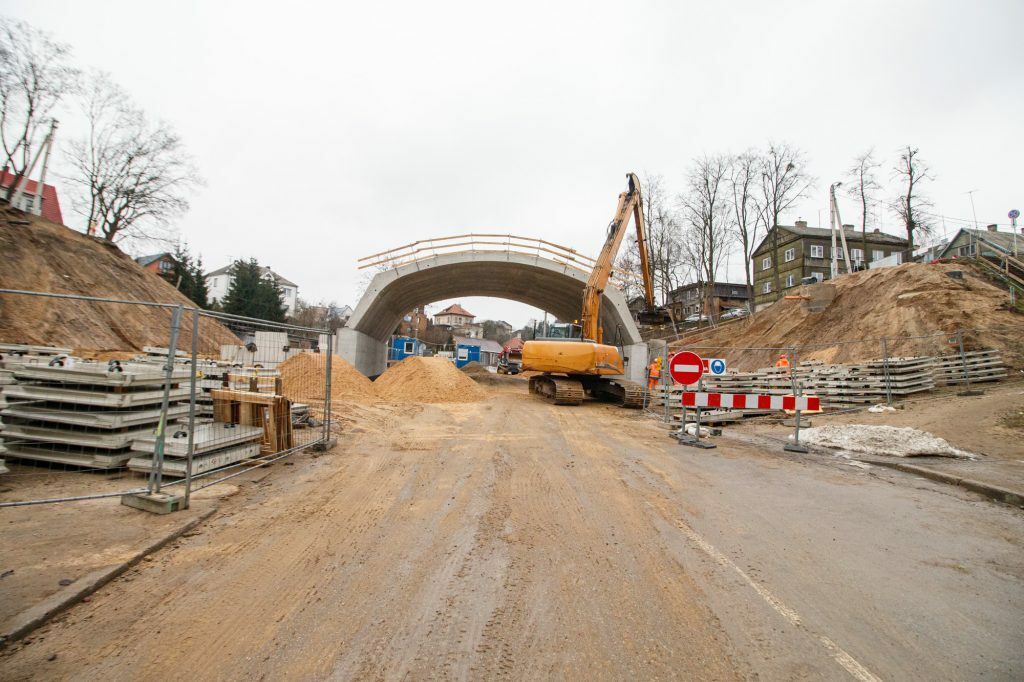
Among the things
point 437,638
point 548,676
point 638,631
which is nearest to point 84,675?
point 437,638

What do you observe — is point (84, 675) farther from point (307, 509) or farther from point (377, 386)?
point (377, 386)

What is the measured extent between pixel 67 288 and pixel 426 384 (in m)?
17.1

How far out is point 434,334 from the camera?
6950 cm

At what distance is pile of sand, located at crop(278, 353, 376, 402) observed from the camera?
8359mm

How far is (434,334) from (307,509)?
6566 centimetres

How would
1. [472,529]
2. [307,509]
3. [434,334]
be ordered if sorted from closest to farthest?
[472,529]
[307,509]
[434,334]

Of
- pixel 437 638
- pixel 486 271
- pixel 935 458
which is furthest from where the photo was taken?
pixel 486 271

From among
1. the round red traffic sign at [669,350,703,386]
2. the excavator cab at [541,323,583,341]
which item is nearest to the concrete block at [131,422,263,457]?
the round red traffic sign at [669,350,703,386]

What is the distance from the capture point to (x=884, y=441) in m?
8.12

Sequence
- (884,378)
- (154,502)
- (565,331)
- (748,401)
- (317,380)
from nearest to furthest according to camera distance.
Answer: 1. (154,502)
2. (748,401)
3. (317,380)
4. (884,378)
5. (565,331)

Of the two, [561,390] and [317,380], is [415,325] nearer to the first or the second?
[561,390]

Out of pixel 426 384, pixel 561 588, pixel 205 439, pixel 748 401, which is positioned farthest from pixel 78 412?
pixel 426 384

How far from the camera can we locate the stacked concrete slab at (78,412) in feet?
17.0

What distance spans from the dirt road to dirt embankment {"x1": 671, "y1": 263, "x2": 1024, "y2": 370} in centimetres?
941
